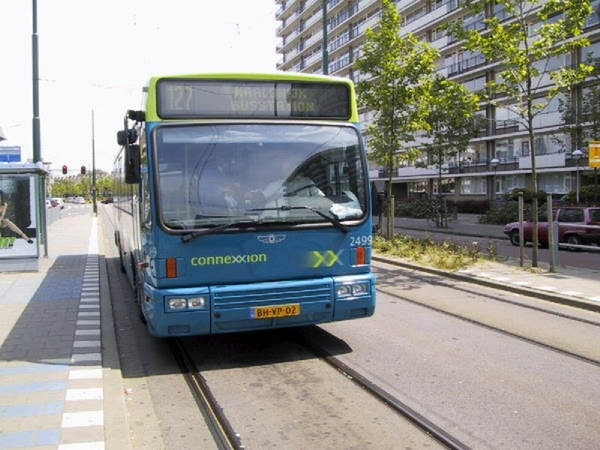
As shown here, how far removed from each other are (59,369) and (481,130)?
51089mm

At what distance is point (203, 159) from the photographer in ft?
20.1

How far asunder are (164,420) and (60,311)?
15.8ft

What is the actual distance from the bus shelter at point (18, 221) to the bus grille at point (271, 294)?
8.97 metres

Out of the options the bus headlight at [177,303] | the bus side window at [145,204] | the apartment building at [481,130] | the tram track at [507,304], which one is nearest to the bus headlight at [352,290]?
the bus headlight at [177,303]

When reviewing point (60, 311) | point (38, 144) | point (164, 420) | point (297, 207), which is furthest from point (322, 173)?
point (38, 144)

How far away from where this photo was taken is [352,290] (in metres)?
6.53

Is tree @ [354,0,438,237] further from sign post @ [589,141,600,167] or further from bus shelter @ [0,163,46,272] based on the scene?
bus shelter @ [0,163,46,272]

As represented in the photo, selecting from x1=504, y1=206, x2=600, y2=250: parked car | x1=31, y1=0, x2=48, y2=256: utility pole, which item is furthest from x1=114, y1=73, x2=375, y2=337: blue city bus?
x1=504, y1=206, x2=600, y2=250: parked car

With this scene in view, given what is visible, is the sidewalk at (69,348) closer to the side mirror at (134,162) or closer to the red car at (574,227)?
the side mirror at (134,162)

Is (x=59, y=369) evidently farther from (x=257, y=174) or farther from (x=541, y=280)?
(x=541, y=280)

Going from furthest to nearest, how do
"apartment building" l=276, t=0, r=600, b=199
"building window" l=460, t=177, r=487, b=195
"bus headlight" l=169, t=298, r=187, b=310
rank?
"building window" l=460, t=177, r=487, b=195
"apartment building" l=276, t=0, r=600, b=199
"bus headlight" l=169, t=298, r=187, b=310

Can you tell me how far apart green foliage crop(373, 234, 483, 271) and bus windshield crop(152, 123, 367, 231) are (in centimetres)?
757

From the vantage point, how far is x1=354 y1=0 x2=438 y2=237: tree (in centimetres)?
1861

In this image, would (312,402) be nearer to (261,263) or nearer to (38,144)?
(261,263)
